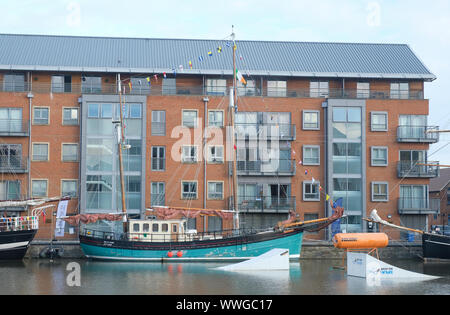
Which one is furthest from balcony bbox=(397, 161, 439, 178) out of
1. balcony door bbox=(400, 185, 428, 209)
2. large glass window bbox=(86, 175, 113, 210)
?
large glass window bbox=(86, 175, 113, 210)

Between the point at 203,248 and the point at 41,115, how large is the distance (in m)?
18.6

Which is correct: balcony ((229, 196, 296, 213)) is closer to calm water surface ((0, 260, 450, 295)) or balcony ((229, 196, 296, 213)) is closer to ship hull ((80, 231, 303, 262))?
ship hull ((80, 231, 303, 262))

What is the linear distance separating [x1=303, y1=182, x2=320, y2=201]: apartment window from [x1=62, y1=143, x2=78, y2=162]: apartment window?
18.6m

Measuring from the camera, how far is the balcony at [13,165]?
174ft

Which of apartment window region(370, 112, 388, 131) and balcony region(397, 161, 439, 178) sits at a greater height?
apartment window region(370, 112, 388, 131)

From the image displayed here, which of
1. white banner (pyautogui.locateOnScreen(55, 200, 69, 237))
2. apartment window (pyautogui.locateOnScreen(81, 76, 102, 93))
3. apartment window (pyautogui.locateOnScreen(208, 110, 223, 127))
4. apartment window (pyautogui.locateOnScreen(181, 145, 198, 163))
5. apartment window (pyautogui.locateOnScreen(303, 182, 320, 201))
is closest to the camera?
white banner (pyautogui.locateOnScreen(55, 200, 69, 237))

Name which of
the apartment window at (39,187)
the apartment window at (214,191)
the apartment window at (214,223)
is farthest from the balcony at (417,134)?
the apartment window at (39,187)

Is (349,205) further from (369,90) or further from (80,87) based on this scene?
(80,87)

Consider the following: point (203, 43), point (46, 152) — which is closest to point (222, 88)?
point (203, 43)

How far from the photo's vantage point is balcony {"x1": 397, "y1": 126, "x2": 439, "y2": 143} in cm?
5497

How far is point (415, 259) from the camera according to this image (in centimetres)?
4950

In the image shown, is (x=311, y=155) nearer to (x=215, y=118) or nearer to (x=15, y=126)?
(x=215, y=118)

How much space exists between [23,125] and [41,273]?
18.7 meters

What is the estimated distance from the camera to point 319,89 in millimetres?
57625
